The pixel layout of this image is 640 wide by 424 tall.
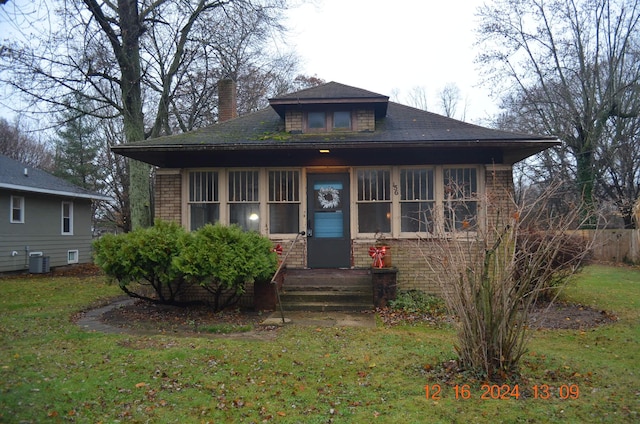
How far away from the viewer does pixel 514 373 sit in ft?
16.3

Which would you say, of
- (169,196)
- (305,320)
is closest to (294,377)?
(305,320)

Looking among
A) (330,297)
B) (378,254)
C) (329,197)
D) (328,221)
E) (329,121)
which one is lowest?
(330,297)

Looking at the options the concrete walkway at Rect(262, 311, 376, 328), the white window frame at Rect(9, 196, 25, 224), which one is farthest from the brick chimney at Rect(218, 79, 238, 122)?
the white window frame at Rect(9, 196, 25, 224)

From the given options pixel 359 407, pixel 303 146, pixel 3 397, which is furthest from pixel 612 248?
pixel 3 397

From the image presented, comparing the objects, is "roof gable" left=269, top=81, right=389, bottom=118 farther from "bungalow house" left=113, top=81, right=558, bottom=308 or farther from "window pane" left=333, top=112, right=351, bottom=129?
"window pane" left=333, top=112, right=351, bottom=129

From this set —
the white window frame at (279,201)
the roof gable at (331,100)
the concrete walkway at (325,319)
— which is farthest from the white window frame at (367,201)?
the concrete walkway at (325,319)

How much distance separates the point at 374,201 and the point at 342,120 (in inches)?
86.1

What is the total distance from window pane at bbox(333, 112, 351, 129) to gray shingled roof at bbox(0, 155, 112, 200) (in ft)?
40.3

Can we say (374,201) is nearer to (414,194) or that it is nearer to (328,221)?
(414,194)

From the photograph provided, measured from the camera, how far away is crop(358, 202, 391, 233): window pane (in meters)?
10.4

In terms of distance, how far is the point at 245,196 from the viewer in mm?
10617

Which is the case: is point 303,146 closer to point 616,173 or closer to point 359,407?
point 359,407

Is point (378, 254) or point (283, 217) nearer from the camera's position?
point (378, 254)

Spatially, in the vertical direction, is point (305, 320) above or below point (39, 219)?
below
